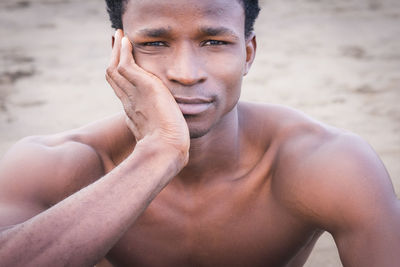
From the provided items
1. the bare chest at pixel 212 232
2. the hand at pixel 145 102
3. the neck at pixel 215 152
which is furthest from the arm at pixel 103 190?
the bare chest at pixel 212 232

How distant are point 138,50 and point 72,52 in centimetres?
603

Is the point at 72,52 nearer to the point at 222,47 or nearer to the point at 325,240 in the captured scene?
the point at 325,240

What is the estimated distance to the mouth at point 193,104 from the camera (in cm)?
208

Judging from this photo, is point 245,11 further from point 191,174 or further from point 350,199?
point 350,199

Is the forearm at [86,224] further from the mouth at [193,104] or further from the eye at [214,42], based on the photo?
the eye at [214,42]

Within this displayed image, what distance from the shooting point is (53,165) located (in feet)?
7.68

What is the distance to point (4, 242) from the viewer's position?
179cm

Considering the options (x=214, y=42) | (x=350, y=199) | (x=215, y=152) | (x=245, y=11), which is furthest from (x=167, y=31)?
(x=350, y=199)

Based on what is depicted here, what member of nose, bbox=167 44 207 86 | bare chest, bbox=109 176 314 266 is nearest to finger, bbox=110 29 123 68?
nose, bbox=167 44 207 86

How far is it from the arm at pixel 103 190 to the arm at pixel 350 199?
1.78ft

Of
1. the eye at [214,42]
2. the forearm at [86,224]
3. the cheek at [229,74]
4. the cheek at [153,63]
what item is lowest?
the forearm at [86,224]

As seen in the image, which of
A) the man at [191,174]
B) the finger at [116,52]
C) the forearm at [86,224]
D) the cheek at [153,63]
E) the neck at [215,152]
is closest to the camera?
the forearm at [86,224]

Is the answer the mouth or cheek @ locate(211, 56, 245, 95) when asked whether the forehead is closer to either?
cheek @ locate(211, 56, 245, 95)

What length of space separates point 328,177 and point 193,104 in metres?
0.60
